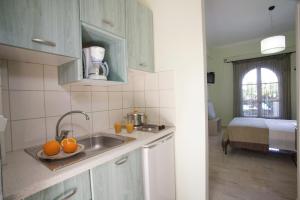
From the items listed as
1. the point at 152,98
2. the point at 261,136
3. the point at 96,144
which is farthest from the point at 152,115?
the point at 261,136

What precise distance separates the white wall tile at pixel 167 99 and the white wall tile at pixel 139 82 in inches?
10.3

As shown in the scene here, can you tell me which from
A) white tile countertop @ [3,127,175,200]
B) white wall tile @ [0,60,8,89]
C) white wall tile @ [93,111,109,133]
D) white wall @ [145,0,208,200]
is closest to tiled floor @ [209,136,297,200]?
white wall @ [145,0,208,200]

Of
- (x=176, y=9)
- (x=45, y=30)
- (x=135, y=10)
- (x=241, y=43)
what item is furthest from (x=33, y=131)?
(x=241, y=43)

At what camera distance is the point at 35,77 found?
1099 mm

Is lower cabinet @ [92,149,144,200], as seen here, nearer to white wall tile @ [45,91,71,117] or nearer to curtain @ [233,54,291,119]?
white wall tile @ [45,91,71,117]

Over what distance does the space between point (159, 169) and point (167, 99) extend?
0.69 metres

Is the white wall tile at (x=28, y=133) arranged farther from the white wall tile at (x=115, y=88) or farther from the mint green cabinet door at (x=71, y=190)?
the white wall tile at (x=115, y=88)

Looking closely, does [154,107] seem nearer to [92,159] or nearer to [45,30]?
[92,159]

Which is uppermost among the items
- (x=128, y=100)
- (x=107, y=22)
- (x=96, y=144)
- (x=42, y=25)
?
(x=107, y=22)

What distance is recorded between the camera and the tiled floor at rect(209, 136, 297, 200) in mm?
1823

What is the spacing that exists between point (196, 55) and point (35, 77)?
1324mm

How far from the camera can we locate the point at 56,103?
47.3 inches

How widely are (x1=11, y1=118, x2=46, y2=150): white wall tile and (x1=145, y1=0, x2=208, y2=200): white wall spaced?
1.17 metres

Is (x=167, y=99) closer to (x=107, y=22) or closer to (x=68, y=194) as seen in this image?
(x=107, y=22)
